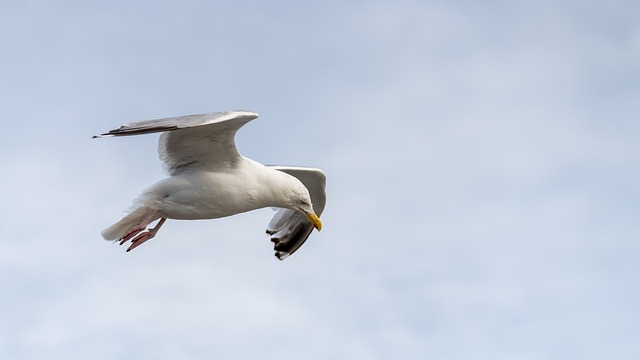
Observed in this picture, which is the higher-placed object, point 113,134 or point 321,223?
point 321,223

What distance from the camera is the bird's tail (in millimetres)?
16197

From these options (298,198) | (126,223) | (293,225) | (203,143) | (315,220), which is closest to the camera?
(203,143)

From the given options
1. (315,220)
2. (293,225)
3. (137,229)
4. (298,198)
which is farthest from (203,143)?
(293,225)

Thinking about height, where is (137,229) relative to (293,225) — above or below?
below

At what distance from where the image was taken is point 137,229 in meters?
16.2

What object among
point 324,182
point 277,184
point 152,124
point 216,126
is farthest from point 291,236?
point 152,124

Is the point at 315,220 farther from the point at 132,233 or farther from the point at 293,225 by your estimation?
the point at 132,233

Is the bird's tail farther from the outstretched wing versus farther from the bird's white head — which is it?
the bird's white head

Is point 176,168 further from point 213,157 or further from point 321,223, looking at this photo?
point 321,223

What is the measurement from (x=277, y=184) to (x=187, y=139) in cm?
151

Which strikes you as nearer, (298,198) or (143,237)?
(143,237)

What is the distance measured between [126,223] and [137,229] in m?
0.26

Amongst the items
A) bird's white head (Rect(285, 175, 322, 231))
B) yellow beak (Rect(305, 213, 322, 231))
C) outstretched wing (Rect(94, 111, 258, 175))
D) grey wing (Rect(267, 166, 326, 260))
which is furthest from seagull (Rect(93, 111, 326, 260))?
grey wing (Rect(267, 166, 326, 260))

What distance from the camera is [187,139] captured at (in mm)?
16031
